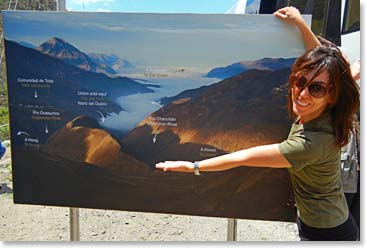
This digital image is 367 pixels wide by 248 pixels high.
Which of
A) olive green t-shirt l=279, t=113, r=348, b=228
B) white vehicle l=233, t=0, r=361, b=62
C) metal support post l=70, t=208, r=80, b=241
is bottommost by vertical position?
metal support post l=70, t=208, r=80, b=241

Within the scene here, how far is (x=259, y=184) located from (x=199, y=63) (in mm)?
683

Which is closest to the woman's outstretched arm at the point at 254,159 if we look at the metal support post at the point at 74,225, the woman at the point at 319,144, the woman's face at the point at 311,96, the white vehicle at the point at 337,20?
the woman at the point at 319,144

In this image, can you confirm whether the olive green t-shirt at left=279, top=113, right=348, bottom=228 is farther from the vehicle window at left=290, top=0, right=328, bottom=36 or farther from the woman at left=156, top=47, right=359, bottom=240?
the vehicle window at left=290, top=0, right=328, bottom=36

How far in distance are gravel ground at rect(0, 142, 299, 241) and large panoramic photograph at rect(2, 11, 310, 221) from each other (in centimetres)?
117

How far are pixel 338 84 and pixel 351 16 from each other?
1.37 metres

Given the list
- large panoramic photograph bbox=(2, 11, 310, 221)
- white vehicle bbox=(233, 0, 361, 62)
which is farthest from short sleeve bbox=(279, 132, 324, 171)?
white vehicle bbox=(233, 0, 361, 62)

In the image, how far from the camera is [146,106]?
1930mm

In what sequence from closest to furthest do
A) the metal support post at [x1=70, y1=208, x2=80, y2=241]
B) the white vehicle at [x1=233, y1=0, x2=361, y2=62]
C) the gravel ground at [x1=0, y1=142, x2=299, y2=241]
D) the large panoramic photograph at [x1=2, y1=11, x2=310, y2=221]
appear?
1. the large panoramic photograph at [x1=2, y1=11, x2=310, y2=221]
2. the metal support post at [x1=70, y1=208, x2=80, y2=241]
3. the white vehicle at [x1=233, y1=0, x2=361, y2=62]
4. the gravel ground at [x1=0, y1=142, x2=299, y2=241]

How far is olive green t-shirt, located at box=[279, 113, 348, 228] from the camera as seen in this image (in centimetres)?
142

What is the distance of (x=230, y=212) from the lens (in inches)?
76.8

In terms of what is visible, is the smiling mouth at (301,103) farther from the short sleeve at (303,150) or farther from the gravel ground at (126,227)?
the gravel ground at (126,227)

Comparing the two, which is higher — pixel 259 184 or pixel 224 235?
pixel 259 184

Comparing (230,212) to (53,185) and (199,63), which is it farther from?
(53,185)

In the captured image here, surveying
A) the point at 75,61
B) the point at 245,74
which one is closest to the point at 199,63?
the point at 245,74
